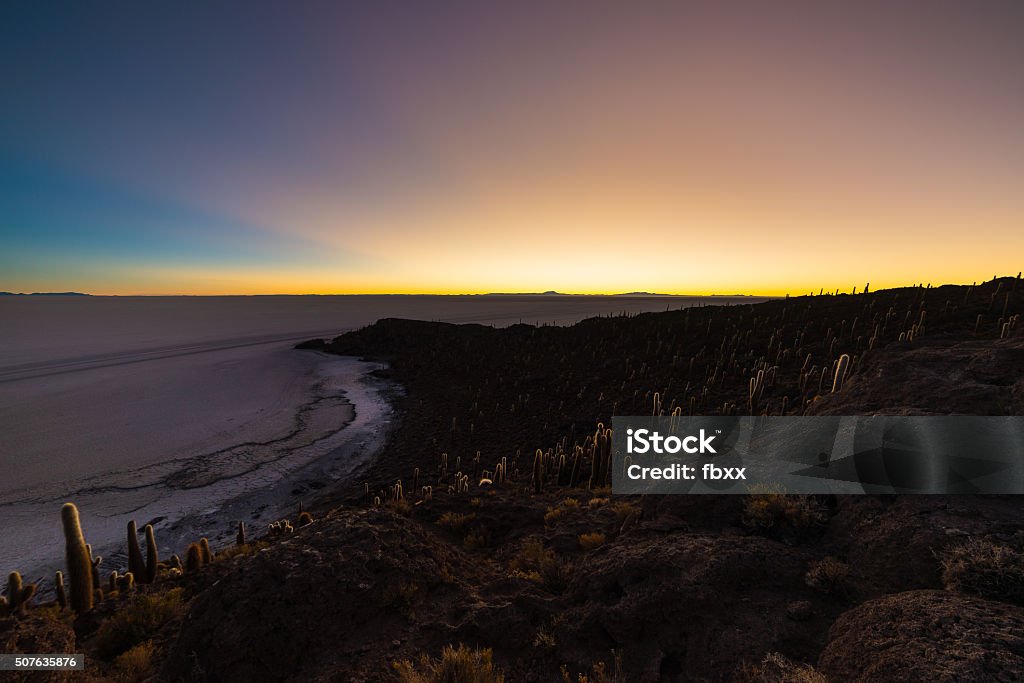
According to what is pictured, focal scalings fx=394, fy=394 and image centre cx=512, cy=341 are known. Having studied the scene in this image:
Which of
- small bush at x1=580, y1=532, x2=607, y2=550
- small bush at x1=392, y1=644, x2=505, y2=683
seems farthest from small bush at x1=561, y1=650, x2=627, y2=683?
small bush at x1=580, y1=532, x2=607, y2=550

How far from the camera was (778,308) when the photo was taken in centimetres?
3069

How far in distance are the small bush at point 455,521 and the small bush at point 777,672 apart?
251 inches

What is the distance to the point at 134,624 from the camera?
5.83 m

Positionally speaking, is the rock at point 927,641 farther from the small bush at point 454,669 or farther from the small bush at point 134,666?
the small bush at point 134,666

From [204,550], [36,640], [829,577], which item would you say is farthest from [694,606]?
[204,550]

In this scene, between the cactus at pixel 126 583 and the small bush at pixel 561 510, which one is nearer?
the cactus at pixel 126 583

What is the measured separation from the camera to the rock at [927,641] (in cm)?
295

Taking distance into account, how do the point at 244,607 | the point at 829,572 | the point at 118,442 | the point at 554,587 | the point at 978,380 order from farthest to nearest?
the point at 118,442
the point at 978,380
the point at 554,587
the point at 244,607
the point at 829,572

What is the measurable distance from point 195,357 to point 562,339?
123ft

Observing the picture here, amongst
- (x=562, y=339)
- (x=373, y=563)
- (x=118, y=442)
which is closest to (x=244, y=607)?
(x=373, y=563)

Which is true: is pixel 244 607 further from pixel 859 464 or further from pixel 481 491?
pixel 859 464

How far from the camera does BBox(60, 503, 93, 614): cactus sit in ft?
21.6

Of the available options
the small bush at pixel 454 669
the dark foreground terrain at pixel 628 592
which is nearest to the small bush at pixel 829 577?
the dark foreground terrain at pixel 628 592

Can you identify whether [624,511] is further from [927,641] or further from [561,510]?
[927,641]
